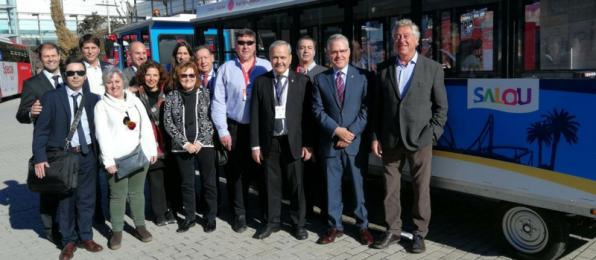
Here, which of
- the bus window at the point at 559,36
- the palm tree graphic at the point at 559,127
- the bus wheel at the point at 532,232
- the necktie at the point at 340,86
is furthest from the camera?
the necktie at the point at 340,86

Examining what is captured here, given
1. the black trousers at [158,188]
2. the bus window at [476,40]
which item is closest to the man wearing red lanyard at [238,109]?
the black trousers at [158,188]

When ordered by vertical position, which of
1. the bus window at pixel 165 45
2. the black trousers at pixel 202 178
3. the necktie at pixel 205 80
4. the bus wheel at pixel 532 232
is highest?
the bus window at pixel 165 45

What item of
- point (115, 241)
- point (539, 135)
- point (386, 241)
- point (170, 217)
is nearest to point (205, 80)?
point (170, 217)

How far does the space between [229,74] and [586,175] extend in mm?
3119

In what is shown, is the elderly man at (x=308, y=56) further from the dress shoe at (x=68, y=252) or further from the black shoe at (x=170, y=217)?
the dress shoe at (x=68, y=252)

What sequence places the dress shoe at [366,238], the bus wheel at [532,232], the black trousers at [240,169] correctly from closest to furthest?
the bus wheel at [532,232]
the dress shoe at [366,238]
the black trousers at [240,169]

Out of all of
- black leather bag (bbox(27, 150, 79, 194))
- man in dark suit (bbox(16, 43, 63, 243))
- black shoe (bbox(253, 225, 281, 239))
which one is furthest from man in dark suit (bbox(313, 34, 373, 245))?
man in dark suit (bbox(16, 43, 63, 243))

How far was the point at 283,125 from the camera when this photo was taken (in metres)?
4.75

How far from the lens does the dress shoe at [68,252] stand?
15.2 feet

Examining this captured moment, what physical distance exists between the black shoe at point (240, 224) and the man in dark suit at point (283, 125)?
309 mm

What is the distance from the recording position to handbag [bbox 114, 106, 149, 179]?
463 centimetres

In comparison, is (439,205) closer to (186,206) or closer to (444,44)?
(444,44)

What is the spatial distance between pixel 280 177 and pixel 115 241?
163 cm

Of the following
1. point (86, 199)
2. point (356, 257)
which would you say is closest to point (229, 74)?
point (86, 199)
